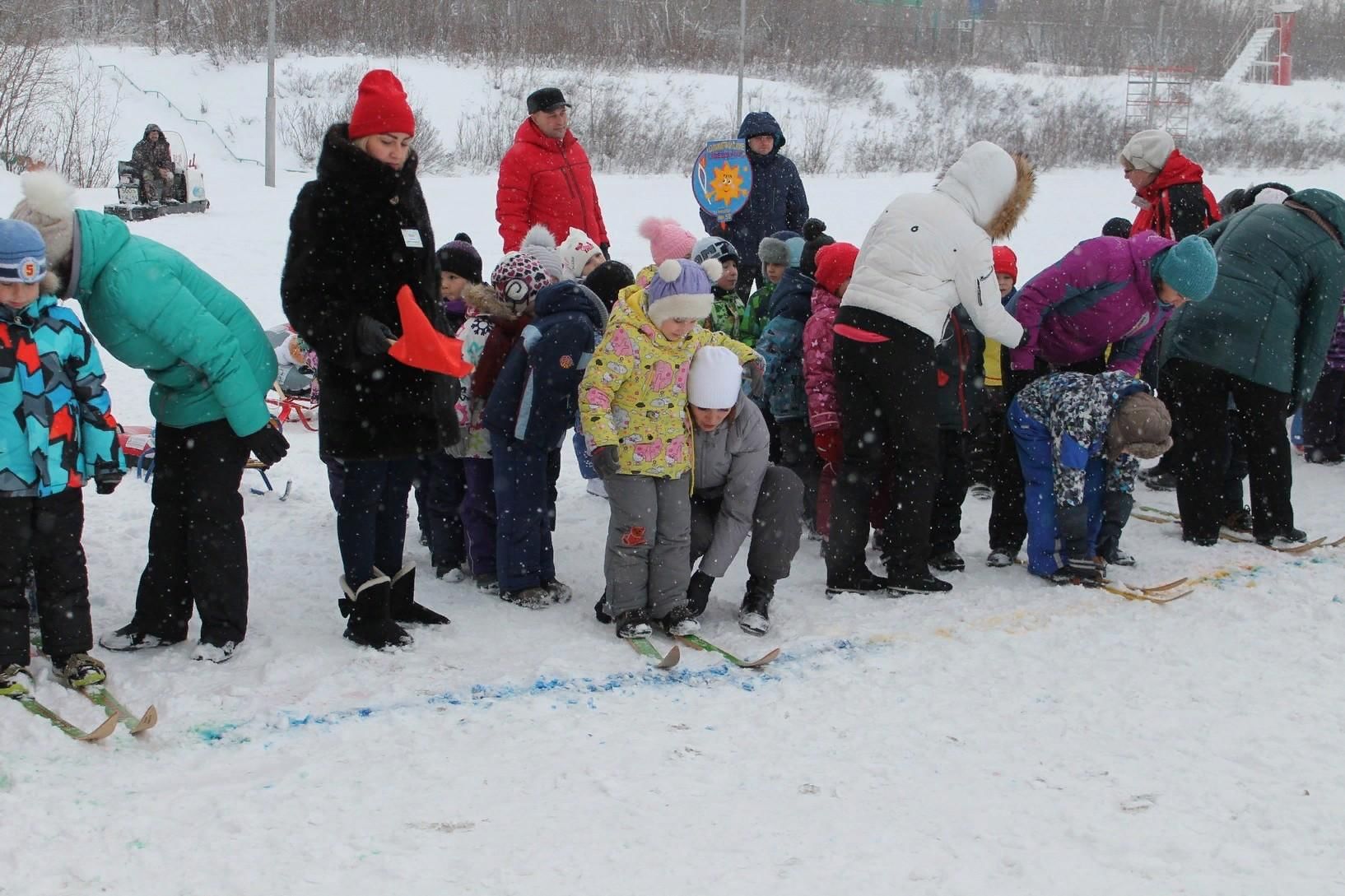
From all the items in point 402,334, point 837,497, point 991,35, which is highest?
point 991,35

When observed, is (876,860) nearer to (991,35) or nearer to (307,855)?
(307,855)

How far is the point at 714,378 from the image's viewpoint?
4.69 meters

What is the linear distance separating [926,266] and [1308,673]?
2093 millimetres

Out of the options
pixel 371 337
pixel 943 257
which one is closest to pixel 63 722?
pixel 371 337

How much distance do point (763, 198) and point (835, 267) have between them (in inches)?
114

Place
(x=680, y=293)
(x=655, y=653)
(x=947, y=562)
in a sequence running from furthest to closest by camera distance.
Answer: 1. (x=947, y=562)
2. (x=680, y=293)
3. (x=655, y=653)

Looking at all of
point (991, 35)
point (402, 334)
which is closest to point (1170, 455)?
point (402, 334)

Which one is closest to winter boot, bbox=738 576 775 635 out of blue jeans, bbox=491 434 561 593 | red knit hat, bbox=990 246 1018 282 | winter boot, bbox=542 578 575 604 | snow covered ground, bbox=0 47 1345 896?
snow covered ground, bbox=0 47 1345 896

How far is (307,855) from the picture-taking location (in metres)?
2.85

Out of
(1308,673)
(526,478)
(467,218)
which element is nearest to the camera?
(1308,673)

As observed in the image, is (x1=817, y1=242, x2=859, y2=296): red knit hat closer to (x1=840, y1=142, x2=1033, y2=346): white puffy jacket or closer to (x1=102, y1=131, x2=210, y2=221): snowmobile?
(x1=840, y1=142, x2=1033, y2=346): white puffy jacket

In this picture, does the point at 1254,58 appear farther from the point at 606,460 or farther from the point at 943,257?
the point at 606,460

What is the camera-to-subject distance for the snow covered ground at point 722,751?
9.44 feet

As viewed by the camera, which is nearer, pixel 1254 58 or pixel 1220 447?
pixel 1220 447
